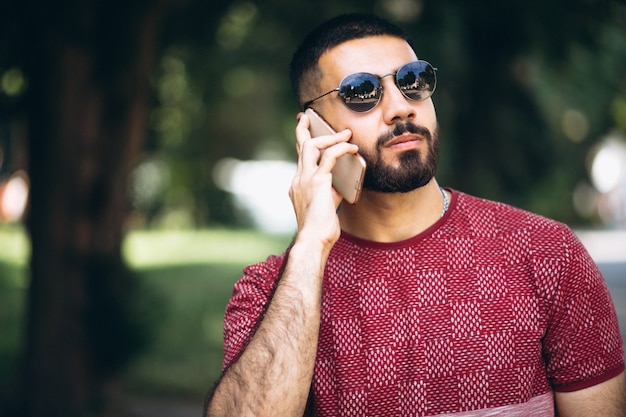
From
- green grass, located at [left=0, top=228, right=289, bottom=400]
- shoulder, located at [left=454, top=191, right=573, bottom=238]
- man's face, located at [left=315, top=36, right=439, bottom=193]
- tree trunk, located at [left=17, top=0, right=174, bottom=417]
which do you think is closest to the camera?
shoulder, located at [left=454, top=191, right=573, bottom=238]

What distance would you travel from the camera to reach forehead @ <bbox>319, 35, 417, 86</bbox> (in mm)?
2820

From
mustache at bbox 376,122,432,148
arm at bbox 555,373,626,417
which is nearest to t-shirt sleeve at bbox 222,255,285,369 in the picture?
mustache at bbox 376,122,432,148

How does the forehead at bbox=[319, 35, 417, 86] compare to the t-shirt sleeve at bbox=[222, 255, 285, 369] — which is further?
the forehead at bbox=[319, 35, 417, 86]

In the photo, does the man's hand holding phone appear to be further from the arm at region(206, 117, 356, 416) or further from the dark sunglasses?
the dark sunglasses

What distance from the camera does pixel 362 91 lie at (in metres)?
2.78

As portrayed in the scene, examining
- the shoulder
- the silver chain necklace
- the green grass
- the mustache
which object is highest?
the mustache

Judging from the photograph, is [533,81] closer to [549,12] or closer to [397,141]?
[549,12]

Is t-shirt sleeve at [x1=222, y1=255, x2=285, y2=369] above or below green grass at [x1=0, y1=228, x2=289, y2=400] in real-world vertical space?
above

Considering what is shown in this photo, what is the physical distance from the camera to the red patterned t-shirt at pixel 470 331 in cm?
248

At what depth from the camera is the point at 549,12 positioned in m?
6.40

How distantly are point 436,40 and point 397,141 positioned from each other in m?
5.90

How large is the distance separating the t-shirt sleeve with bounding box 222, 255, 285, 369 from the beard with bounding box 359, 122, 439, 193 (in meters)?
0.44

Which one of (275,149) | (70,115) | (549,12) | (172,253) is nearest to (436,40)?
(549,12)

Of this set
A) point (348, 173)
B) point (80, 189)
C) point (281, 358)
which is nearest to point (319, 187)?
point (348, 173)
